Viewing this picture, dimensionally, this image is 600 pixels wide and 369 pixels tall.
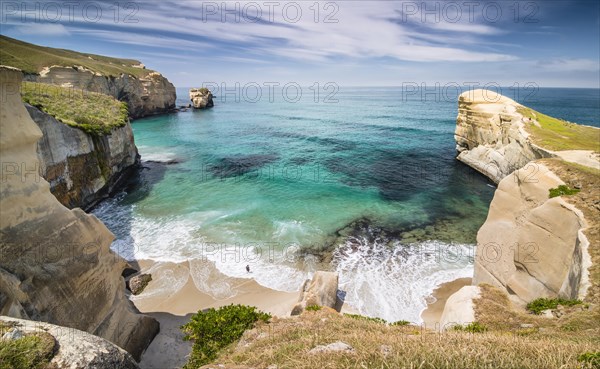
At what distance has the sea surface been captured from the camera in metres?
19.1

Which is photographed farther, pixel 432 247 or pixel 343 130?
pixel 343 130

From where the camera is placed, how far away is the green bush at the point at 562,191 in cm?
1323

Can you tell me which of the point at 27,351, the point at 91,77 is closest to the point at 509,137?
the point at 27,351

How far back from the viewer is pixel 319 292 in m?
15.6

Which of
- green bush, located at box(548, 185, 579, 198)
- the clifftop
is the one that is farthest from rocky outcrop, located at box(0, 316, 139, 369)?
the clifftop

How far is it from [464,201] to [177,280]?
27.0 m

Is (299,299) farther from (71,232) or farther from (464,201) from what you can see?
(464,201)

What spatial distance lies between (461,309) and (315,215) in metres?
15.5

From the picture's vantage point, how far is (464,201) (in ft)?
98.1

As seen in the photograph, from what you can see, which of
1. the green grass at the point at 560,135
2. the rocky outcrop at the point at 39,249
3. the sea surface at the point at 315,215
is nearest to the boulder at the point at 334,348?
the rocky outcrop at the point at 39,249

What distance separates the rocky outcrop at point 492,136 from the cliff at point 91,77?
2926 inches

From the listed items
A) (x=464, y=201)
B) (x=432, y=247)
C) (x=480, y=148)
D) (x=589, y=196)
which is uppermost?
(x=480, y=148)

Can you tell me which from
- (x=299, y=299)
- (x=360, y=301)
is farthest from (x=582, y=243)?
(x=299, y=299)

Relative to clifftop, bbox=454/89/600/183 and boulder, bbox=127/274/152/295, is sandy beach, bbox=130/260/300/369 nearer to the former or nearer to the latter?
boulder, bbox=127/274/152/295
